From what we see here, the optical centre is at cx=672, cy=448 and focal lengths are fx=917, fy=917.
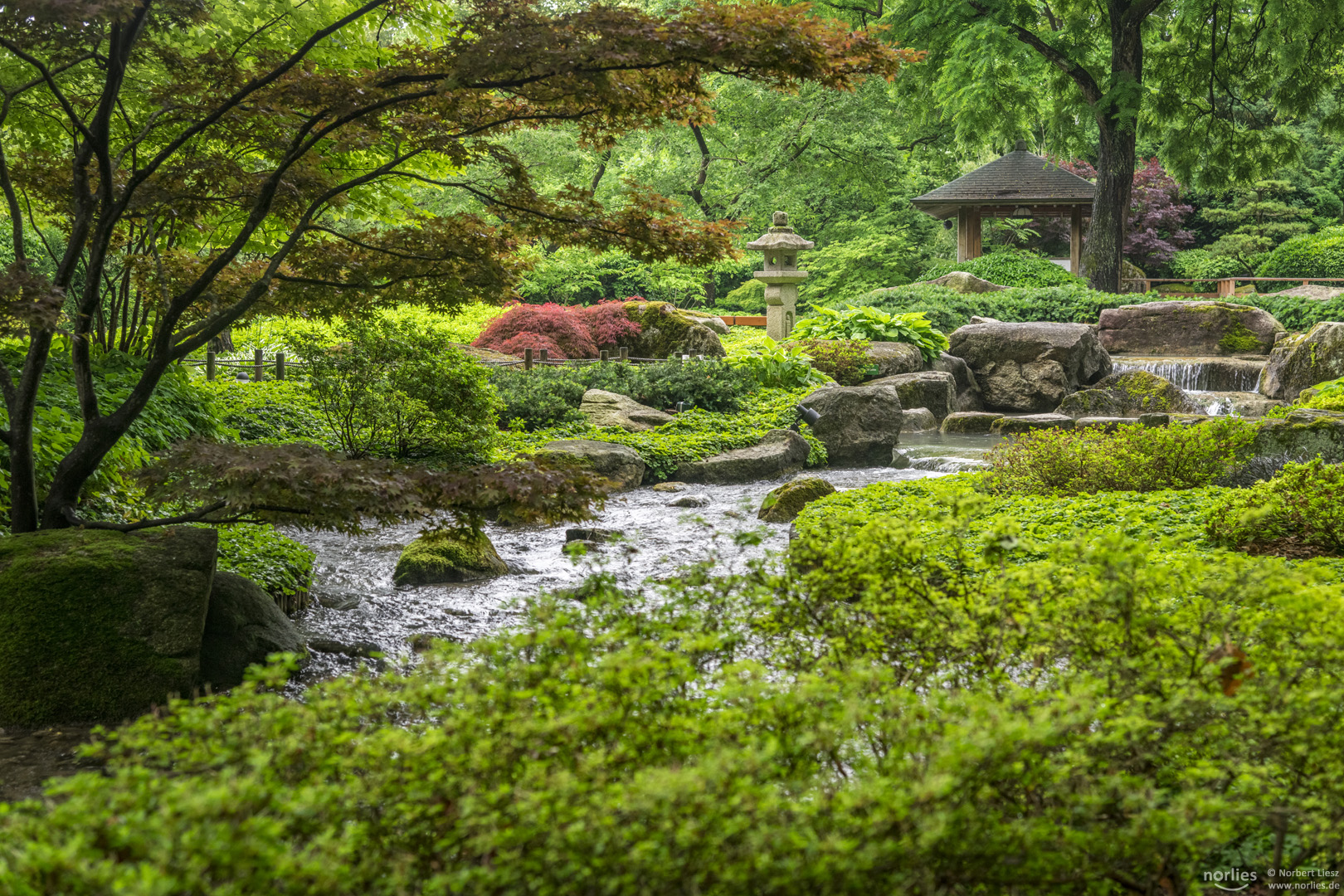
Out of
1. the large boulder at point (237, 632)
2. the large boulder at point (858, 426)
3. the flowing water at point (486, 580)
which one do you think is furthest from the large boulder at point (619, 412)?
the large boulder at point (237, 632)

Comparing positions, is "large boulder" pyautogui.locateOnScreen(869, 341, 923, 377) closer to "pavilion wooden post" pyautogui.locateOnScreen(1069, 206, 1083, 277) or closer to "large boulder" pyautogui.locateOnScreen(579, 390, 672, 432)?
"large boulder" pyautogui.locateOnScreen(579, 390, 672, 432)

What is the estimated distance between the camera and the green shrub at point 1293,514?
525 cm

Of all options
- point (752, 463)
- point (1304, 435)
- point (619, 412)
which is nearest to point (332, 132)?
point (752, 463)

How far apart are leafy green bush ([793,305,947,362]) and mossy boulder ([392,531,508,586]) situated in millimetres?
11408

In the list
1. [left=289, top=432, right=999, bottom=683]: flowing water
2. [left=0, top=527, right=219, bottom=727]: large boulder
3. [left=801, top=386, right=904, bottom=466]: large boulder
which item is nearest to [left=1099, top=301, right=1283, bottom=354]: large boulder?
[left=801, top=386, right=904, bottom=466]: large boulder

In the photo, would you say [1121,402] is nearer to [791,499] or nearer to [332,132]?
[791,499]

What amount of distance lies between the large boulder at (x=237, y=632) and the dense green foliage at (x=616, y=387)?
7006 millimetres

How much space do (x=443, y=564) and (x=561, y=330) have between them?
1288 cm

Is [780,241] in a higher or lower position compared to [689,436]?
higher

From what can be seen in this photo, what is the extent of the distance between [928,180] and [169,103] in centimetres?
2794

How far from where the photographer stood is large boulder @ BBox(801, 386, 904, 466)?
40.3 feet

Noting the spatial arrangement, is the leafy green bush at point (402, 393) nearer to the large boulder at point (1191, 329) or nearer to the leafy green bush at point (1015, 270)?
the large boulder at point (1191, 329)

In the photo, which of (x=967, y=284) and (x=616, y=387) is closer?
(x=616, y=387)

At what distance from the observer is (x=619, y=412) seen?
40.8ft
